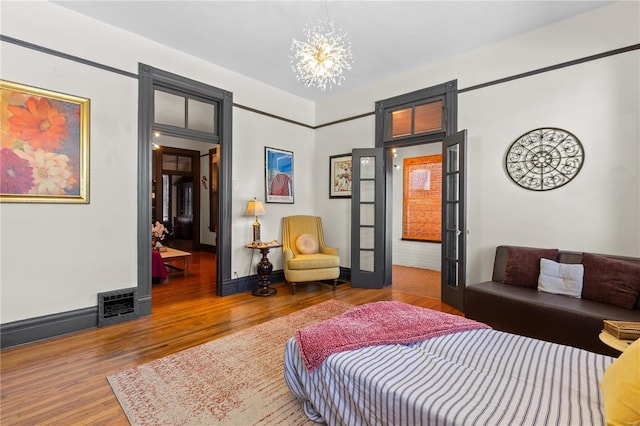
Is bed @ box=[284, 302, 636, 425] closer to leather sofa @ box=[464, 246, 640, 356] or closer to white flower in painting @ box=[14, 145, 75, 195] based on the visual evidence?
leather sofa @ box=[464, 246, 640, 356]

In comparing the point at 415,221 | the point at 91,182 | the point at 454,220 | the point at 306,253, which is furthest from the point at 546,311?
the point at 91,182

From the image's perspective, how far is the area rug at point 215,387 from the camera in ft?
5.87

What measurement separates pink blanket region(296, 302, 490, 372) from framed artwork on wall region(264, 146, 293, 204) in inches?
125

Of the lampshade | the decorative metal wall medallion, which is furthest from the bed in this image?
the lampshade

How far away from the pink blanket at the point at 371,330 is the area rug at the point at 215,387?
0.46 m

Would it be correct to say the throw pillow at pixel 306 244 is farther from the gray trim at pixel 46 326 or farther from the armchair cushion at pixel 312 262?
the gray trim at pixel 46 326

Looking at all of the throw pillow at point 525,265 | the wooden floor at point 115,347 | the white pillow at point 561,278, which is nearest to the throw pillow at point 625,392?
the white pillow at point 561,278

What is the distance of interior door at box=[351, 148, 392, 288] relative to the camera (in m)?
4.79

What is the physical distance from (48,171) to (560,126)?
5231mm

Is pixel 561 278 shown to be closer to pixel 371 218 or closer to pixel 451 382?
pixel 451 382

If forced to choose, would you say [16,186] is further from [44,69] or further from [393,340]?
[393,340]

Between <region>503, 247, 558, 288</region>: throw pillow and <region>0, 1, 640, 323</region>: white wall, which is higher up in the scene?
<region>0, 1, 640, 323</region>: white wall

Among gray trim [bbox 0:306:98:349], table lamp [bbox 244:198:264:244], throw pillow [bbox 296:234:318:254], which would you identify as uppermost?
table lamp [bbox 244:198:264:244]

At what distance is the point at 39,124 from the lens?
287 cm
